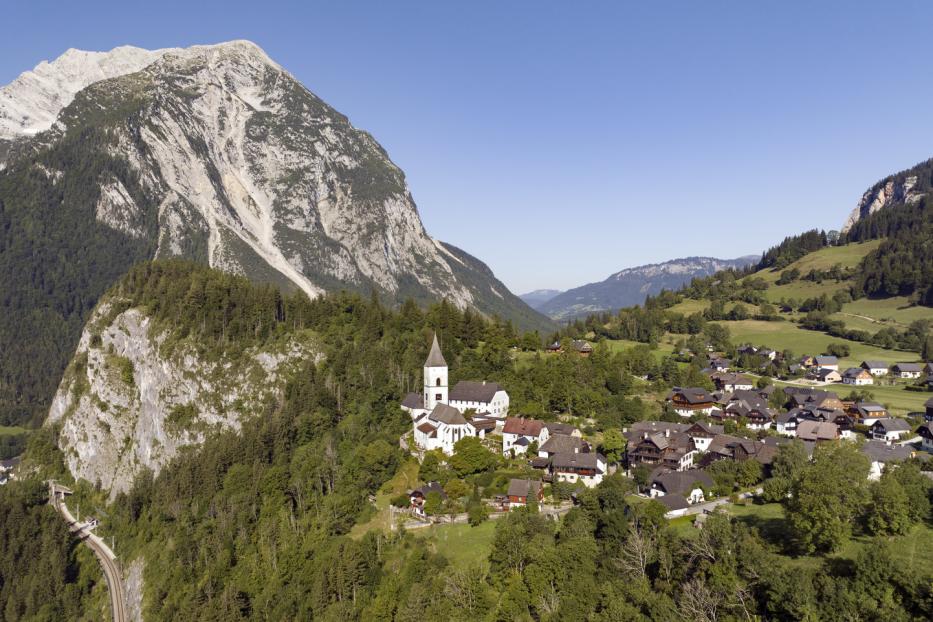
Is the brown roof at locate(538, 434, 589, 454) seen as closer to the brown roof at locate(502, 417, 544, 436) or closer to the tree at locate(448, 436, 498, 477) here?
the brown roof at locate(502, 417, 544, 436)

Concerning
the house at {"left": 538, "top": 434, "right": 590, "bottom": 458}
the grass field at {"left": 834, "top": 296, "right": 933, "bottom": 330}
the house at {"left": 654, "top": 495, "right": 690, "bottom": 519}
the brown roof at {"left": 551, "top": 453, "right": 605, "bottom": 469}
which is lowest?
the house at {"left": 654, "top": 495, "right": 690, "bottom": 519}

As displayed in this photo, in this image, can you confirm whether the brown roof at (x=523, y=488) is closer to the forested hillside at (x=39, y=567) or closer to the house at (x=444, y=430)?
the house at (x=444, y=430)

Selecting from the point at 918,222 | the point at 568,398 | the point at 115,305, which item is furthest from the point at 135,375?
the point at 918,222

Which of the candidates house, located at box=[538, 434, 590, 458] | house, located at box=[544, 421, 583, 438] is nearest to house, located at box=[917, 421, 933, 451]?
house, located at box=[544, 421, 583, 438]

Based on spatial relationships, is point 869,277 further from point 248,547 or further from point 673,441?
point 248,547

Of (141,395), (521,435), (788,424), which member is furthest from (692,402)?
(141,395)

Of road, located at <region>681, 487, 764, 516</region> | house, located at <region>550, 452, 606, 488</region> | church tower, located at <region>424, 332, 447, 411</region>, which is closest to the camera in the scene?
road, located at <region>681, 487, 764, 516</region>

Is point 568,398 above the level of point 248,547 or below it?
above

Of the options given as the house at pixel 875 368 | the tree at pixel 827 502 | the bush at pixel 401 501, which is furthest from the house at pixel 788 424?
the bush at pixel 401 501
